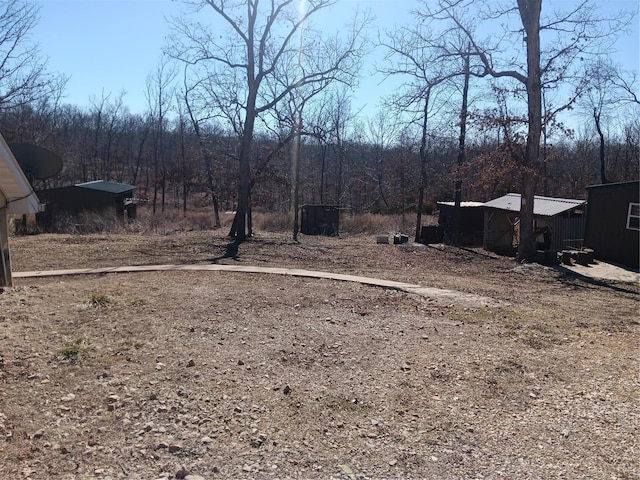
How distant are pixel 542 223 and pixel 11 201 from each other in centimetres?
1820

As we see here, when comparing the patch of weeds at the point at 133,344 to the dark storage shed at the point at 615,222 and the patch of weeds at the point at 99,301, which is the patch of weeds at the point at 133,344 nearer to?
the patch of weeds at the point at 99,301

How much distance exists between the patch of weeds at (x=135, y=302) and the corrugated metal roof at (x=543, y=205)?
14.6m

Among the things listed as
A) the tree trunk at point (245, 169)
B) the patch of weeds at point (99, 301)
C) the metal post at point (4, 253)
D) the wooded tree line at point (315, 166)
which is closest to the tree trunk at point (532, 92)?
the wooded tree line at point (315, 166)

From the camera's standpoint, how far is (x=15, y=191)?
24.3 ft

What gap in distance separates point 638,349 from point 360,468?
455 centimetres

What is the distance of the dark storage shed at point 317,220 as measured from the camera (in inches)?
975

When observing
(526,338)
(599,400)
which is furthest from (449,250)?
(599,400)

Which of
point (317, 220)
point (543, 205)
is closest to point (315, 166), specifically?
point (317, 220)

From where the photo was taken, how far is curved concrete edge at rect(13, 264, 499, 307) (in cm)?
853

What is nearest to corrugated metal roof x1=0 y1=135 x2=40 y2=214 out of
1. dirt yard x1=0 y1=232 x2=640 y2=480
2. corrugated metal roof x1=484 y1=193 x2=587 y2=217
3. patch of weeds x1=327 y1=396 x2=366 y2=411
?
dirt yard x1=0 y1=232 x2=640 y2=480

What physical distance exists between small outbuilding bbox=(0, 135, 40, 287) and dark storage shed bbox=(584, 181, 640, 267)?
16.3 metres

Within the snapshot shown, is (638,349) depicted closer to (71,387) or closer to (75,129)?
(71,387)

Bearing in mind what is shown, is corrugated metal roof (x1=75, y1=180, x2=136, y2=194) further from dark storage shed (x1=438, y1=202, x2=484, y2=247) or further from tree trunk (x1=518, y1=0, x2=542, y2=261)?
tree trunk (x1=518, y1=0, x2=542, y2=261)

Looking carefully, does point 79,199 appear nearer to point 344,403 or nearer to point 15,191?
point 15,191
